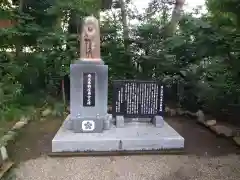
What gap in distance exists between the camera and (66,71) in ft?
18.5

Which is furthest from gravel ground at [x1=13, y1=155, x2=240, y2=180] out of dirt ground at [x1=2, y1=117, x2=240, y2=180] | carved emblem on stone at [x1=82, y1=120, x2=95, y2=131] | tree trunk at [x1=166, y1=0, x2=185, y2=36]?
tree trunk at [x1=166, y1=0, x2=185, y2=36]

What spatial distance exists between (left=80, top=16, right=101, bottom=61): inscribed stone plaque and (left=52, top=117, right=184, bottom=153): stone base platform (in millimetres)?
1190

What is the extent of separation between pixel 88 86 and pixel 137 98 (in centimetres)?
85

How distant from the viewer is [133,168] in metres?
3.08

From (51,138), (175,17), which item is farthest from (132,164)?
(175,17)

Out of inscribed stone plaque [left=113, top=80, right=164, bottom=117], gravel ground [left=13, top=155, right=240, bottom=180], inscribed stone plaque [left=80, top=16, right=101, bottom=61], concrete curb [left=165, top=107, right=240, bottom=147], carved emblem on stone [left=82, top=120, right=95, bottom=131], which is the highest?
inscribed stone plaque [left=80, top=16, right=101, bottom=61]

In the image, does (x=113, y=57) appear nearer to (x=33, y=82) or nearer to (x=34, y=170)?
(x=33, y=82)

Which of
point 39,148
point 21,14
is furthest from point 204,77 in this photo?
point 21,14

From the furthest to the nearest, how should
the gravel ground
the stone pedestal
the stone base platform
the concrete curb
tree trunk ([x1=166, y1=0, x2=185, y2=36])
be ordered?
tree trunk ([x1=166, y1=0, x2=185, y2=36]) < the concrete curb < the stone pedestal < the stone base platform < the gravel ground

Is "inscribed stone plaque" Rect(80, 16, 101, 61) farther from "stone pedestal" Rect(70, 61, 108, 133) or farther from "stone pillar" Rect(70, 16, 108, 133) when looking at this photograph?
"stone pedestal" Rect(70, 61, 108, 133)

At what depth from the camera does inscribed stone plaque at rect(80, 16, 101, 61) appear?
3.92 metres

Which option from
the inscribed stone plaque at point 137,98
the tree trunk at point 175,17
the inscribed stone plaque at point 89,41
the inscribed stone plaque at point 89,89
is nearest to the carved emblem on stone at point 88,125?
the inscribed stone plaque at point 89,89

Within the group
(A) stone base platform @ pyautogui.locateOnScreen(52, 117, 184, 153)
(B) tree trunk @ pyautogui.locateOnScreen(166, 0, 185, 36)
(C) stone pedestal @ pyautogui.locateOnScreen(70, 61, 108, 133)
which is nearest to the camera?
(A) stone base platform @ pyautogui.locateOnScreen(52, 117, 184, 153)

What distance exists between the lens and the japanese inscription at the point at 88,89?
389 centimetres
